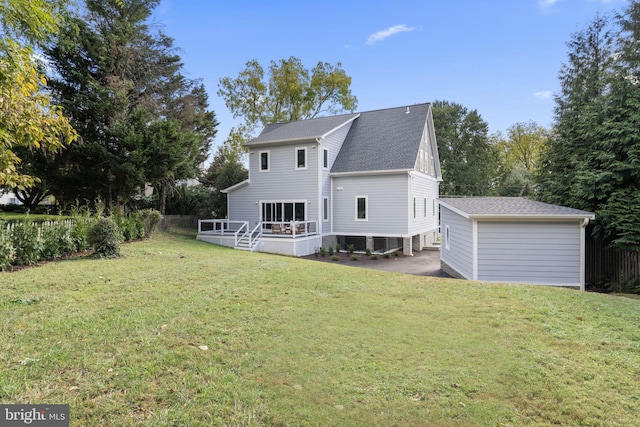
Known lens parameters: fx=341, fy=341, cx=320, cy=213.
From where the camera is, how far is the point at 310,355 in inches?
168

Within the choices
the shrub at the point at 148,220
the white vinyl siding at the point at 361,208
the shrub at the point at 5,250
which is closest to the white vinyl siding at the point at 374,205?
the white vinyl siding at the point at 361,208

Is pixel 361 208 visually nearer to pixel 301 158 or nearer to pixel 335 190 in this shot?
pixel 335 190

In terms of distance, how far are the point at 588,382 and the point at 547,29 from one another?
16953mm

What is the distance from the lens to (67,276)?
26.0 feet

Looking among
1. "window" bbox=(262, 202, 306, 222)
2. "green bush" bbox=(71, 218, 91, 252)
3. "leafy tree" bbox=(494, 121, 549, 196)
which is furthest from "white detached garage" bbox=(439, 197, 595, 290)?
"leafy tree" bbox=(494, 121, 549, 196)

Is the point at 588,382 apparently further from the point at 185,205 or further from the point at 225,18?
the point at 185,205

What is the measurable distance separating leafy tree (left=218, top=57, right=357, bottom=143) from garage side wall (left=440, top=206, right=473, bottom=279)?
20.6 meters

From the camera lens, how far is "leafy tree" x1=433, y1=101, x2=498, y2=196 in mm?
38844

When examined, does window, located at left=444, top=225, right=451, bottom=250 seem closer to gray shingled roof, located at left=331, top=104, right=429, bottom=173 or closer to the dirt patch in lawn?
the dirt patch in lawn

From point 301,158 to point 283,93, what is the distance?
14.7m

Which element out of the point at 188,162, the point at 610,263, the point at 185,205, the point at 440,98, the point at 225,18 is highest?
the point at 440,98

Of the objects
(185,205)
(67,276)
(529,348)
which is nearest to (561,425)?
(529,348)

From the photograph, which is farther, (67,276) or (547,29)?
(547,29)

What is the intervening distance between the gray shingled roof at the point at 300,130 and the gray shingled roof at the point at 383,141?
1269 millimetres
